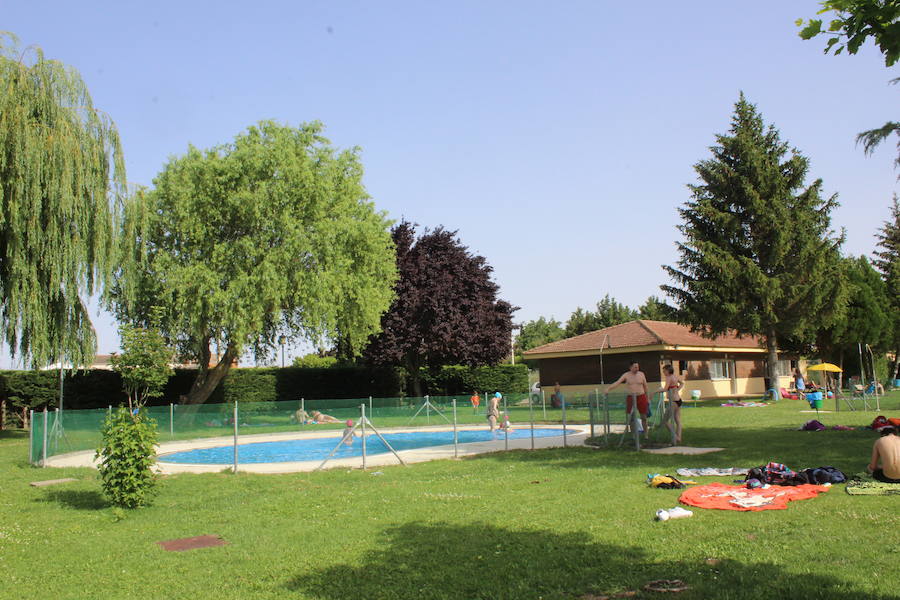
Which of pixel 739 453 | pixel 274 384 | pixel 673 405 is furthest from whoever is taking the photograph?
pixel 274 384

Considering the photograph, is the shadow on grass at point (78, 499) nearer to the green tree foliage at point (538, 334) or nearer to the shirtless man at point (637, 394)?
the shirtless man at point (637, 394)

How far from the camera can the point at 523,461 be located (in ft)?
47.5

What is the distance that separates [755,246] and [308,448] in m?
27.5

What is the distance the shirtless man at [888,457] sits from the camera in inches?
361

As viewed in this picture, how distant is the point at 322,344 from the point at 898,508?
25544 mm

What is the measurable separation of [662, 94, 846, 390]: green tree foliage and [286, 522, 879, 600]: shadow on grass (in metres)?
31.6

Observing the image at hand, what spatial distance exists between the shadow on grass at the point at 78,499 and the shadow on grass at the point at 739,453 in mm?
7759

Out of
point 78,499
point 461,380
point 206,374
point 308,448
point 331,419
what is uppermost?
point 206,374

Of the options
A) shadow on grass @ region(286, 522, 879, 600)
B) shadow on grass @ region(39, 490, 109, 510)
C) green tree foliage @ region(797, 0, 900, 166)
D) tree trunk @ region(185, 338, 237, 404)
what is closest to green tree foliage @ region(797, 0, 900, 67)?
green tree foliage @ region(797, 0, 900, 166)

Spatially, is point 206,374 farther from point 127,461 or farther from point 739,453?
point 739,453

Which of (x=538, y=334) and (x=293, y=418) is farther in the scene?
(x=538, y=334)

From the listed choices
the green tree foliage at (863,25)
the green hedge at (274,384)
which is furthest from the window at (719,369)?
the green tree foliage at (863,25)

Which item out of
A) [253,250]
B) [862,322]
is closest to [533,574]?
[253,250]

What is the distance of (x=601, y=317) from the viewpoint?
70812 mm
